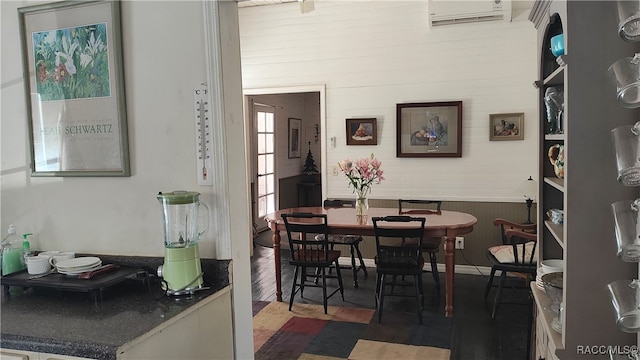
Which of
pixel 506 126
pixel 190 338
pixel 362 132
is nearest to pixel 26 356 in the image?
pixel 190 338

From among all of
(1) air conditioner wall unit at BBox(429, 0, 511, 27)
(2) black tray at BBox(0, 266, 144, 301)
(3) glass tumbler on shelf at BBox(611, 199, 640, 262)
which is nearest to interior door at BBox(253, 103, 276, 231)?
(1) air conditioner wall unit at BBox(429, 0, 511, 27)

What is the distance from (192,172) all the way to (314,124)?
23.0 ft

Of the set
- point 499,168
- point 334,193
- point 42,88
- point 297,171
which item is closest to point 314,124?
point 297,171

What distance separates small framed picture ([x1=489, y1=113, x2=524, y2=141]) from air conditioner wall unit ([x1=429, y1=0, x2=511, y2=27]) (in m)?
0.97

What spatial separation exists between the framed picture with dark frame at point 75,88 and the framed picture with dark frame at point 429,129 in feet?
12.1

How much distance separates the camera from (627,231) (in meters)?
1.28

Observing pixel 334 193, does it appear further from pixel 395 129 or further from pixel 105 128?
pixel 105 128

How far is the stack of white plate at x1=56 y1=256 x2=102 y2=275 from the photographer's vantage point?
190 centimetres

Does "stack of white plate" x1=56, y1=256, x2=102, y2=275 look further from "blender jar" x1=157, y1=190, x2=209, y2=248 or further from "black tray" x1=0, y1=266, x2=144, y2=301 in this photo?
"blender jar" x1=157, y1=190, x2=209, y2=248

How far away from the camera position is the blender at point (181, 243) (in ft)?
5.99

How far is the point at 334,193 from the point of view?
5.61 metres

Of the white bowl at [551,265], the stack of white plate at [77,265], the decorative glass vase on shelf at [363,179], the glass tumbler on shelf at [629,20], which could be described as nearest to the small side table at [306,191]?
the decorative glass vase on shelf at [363,179]

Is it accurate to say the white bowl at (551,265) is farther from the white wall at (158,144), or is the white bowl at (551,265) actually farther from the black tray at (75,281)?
the black tray at (75,281)

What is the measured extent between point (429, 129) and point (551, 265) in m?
3.12
